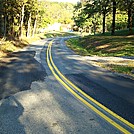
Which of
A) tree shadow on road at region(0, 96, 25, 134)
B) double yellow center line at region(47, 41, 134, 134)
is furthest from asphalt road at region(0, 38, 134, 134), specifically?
double yellow center line at region(47, 41, 134, 134)

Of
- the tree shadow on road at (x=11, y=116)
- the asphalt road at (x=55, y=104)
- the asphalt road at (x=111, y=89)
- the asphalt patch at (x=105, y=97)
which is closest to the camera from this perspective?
the tree shadow on road at (x=11, y=116)

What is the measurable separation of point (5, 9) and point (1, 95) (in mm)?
41804

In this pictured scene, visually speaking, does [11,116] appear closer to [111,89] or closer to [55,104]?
[55,104]

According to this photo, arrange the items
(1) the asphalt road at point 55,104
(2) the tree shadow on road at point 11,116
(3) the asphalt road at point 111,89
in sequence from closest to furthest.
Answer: (2) the tree shadow on road at point 11,116 → (1) the asphalt road at point 55,104 → (3) the asphalt road at point 111,89

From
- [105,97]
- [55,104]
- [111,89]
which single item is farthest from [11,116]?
[111,89]

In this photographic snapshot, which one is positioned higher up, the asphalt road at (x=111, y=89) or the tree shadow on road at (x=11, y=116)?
the asphalt road at (x=111, y=89)

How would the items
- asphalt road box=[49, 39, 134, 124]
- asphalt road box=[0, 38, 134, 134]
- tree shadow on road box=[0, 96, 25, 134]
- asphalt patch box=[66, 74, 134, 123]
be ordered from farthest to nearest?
asphalt road box=[49, 39, 134, 124] < asphalt patch box=[66, 74, 134, 123] < asphalt road box=[0, 38, 134, 134] < tree shadow on road box=[0, 96, 25, 134]

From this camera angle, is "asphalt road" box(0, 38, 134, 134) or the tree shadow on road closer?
the tree shadow on road

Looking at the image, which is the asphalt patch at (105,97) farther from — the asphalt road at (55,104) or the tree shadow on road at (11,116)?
the tree shadow on road at (11,116)

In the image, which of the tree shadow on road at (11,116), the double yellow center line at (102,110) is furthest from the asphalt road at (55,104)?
the double yellow center line at (102,110)

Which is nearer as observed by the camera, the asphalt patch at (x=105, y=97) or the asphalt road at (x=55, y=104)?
the asphalt road at (x=55, y=104)

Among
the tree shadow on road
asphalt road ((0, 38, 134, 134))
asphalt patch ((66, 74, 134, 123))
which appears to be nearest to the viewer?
the tree shadow on road

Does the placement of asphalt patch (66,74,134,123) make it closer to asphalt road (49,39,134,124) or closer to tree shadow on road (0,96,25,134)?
asphalt road (49,39,134,124)

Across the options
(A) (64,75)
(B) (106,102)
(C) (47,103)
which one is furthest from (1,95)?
(A) (64,75)
